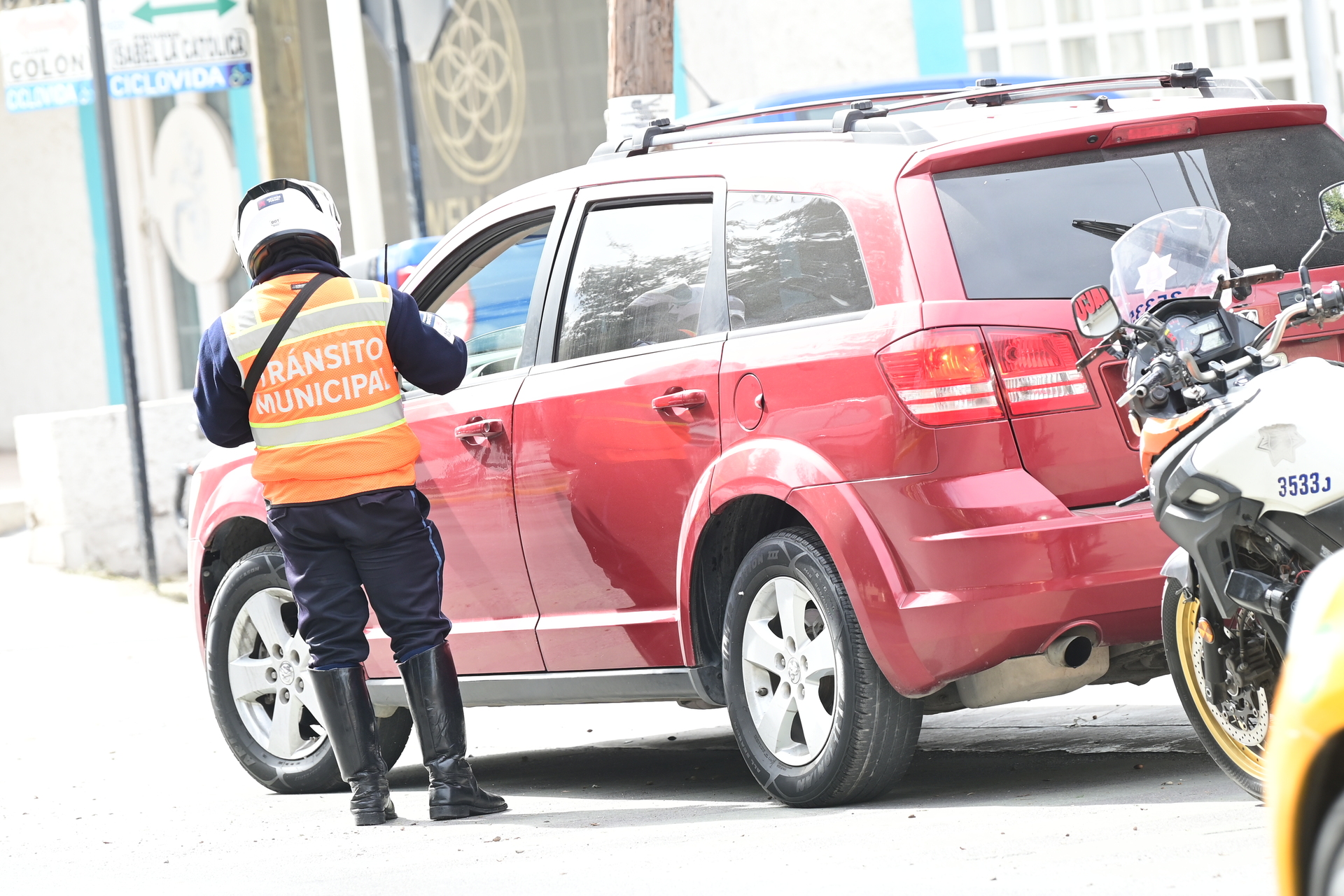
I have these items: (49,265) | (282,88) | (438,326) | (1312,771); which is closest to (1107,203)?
(438,326)

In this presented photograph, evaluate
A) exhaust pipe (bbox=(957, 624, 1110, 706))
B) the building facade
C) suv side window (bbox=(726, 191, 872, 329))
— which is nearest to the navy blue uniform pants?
suv side window (bbox=(726, 191, 872, 329))

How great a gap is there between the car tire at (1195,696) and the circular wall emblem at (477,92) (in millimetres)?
13200

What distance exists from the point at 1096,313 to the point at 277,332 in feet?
8.02

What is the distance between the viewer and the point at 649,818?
592 cm

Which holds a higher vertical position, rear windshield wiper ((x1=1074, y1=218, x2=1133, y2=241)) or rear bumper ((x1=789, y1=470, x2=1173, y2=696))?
rear windshield wiper ((x1=1074, y1=218, x2=1133, y2=241))

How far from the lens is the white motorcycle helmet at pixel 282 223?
19.9ft

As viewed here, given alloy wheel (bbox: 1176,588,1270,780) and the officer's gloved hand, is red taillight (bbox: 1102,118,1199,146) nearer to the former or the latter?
alloy wheel (bbox: 1176,588,1270,780)

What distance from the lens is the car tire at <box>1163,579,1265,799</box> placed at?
4828mm

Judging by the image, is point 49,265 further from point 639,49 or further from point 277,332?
point 277,332

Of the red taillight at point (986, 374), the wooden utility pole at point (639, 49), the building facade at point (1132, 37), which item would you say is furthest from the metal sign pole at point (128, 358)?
the red taillight at point (986, 374)

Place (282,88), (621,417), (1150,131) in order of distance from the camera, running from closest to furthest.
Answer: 1. (1150,131)
2. (621,417)
3. (282,88)

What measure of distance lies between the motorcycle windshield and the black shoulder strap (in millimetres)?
2377

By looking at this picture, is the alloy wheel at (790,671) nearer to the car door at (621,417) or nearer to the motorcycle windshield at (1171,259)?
the car door at (621,417)

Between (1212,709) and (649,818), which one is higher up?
(1212,709)
